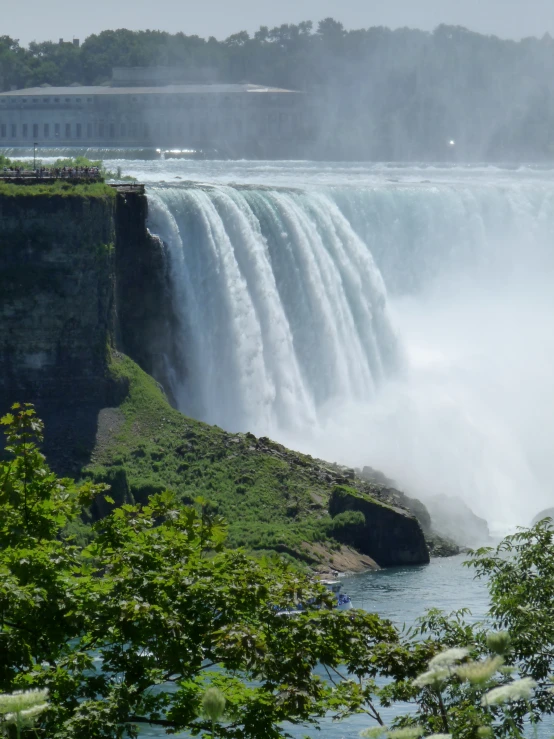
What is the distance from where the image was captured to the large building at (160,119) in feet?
479

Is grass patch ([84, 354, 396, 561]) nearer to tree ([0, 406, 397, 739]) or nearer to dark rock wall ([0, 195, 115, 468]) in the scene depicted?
dark rock wall ([0, 195, 115, 468])

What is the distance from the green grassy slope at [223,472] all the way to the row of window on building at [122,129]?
10232 centimetres

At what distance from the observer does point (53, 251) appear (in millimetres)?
44969

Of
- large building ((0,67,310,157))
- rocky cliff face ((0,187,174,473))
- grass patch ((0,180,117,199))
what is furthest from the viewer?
large building ((0,67,310,157))

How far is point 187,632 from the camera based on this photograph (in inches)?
635

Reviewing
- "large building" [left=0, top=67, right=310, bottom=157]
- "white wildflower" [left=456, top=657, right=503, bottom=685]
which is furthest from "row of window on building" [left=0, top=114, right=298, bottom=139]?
"white wildflower" [left=456, top=657, right=503, bottom=685]

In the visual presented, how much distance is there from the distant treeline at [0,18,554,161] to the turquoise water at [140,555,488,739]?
113 m

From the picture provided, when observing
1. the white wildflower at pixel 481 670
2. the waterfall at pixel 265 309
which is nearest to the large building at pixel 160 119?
the waterfall at pixel 265 309

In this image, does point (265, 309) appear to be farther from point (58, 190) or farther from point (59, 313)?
point (59, 313)

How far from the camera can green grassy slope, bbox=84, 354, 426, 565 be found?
4169cm

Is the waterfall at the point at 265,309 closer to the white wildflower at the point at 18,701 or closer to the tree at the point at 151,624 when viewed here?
the tree at the point at 151,624

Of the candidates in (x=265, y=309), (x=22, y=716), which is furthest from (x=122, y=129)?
(x=22, y=716)

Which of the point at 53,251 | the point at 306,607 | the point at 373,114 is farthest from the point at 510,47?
the point at 306,607

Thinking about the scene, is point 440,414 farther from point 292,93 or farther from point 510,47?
point 510,47
